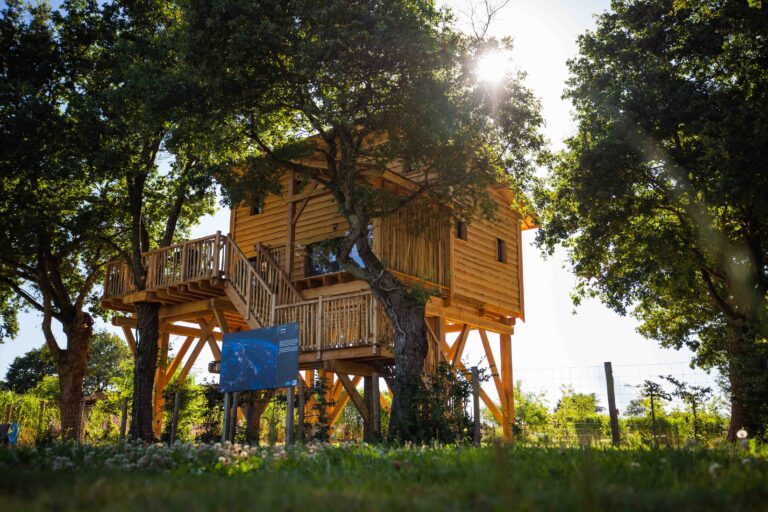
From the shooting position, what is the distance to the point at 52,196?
20.8 m

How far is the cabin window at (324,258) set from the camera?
18.0m

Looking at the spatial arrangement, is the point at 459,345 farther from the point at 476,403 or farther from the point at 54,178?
the point at 54,178

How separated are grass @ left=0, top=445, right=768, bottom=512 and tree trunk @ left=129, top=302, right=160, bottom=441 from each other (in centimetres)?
1107

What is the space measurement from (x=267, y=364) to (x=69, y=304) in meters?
12.1

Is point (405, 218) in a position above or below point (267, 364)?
above

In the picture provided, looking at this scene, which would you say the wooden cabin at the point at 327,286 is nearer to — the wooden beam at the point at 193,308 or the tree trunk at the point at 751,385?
the wooden beam at the point at 193,308

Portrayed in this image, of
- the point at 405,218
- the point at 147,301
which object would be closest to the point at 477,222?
the point at 405,218

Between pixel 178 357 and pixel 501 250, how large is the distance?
36.5 feet

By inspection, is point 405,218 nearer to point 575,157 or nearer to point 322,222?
point 322,222

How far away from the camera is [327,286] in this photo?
1912cm

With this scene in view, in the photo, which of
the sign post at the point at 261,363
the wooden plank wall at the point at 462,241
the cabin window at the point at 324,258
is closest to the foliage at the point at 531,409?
the wooden plank wall at the point at 462,241

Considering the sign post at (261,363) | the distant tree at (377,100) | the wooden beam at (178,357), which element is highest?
the distant tree at (377,100)

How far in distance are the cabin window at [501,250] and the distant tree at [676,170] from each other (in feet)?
9.53

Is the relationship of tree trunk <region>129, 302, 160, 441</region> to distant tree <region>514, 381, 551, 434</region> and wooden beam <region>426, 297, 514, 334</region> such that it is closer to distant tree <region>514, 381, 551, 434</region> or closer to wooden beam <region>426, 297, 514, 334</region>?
wooden beam <region>426, 297, 514, 334</region>
